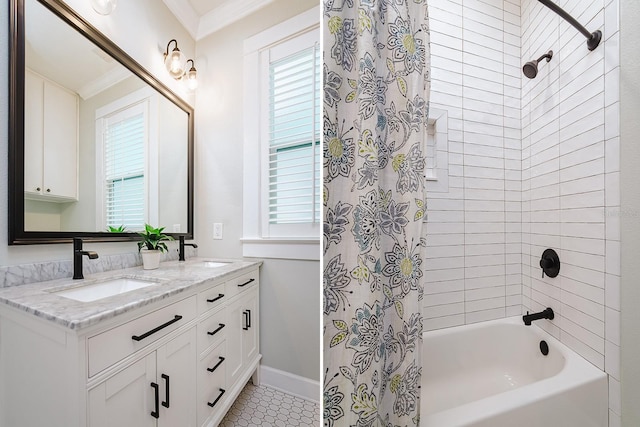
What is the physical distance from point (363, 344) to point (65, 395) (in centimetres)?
71

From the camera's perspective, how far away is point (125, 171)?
1184mm

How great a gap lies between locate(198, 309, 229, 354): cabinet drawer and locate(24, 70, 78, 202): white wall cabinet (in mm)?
690

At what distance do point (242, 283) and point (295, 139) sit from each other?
728 millimetres

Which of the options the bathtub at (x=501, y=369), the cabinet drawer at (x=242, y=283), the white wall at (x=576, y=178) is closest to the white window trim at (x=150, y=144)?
the cabinet drawer at (x=242, y=283)

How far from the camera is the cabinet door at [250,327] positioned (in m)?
1.24

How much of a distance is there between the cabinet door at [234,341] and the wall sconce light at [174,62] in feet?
4.18

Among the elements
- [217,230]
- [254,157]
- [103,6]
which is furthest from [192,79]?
[217,230]

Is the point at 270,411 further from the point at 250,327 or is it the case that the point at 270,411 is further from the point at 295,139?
the point at 295,139

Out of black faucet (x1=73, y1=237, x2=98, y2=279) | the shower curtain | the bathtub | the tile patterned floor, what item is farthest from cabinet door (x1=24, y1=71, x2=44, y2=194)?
the bathtub

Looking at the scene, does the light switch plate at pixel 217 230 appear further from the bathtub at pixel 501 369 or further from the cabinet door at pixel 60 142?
the bathtub at pixel 501 369

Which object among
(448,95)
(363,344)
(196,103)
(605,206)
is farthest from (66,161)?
(605,206)

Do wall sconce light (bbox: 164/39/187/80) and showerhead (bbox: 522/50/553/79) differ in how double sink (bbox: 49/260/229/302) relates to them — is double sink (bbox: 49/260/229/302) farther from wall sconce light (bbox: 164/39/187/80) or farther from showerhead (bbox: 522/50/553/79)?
showerhead (bbox: 522/50/553/79)

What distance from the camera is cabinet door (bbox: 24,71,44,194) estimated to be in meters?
0.85

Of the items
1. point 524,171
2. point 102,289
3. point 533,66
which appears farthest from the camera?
point 524,171
